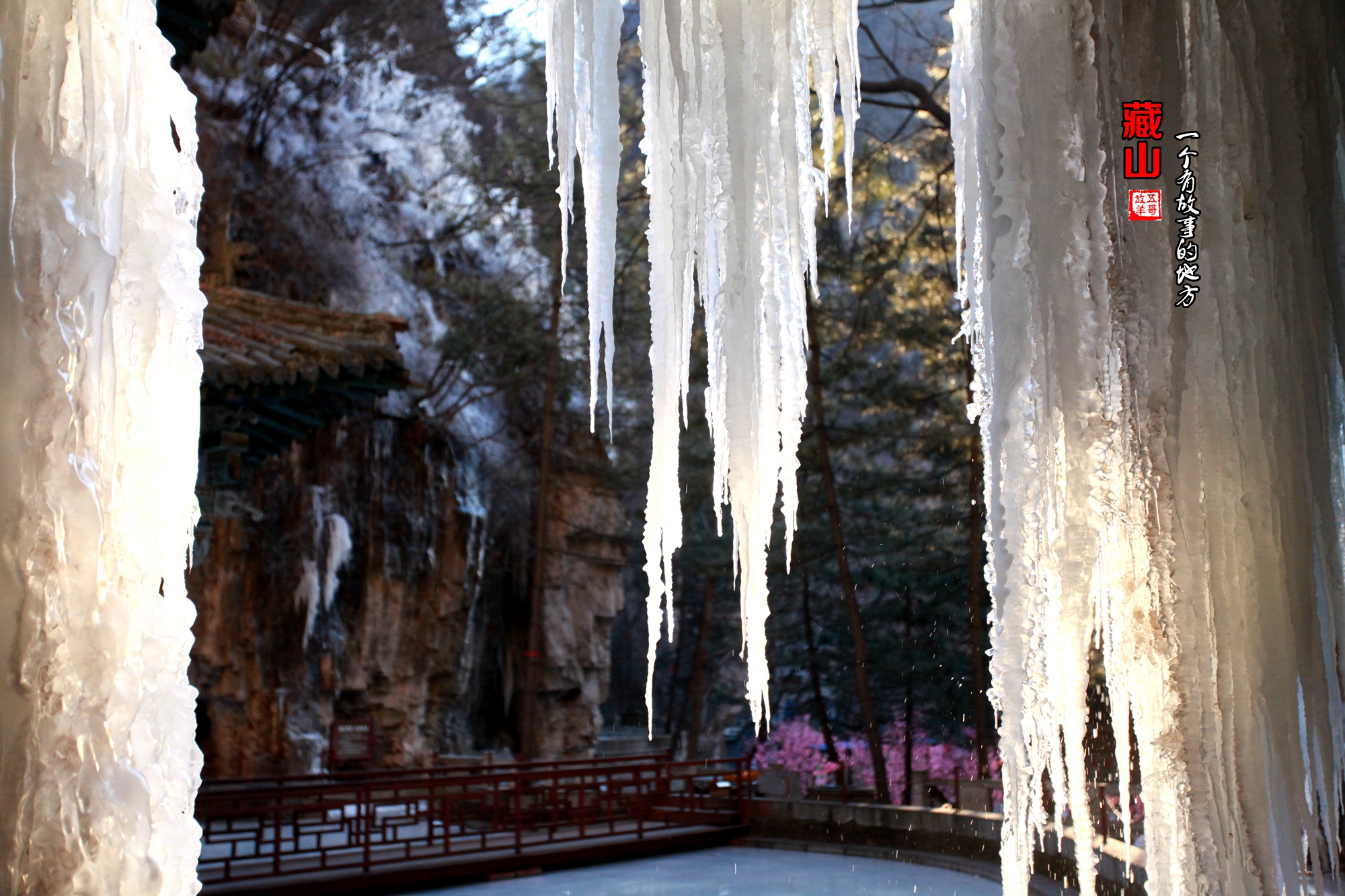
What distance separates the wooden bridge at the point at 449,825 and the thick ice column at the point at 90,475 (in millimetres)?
6146

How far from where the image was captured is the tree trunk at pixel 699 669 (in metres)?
15.4

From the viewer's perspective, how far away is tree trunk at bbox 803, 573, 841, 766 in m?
12.7

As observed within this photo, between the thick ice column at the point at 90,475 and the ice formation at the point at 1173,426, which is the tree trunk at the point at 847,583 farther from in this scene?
the thick ice column at the point at 90,475

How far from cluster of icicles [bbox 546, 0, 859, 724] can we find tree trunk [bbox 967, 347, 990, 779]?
9.32 metres

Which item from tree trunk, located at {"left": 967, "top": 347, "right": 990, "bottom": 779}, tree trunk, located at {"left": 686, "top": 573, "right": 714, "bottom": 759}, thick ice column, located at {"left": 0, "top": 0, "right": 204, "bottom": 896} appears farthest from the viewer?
tree trunk, located at {"left": 686, "top": 573, "right": 714, "bottom": 759}

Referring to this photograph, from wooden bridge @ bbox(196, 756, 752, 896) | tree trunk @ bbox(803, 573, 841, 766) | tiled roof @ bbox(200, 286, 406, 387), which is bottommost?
wooden bridge @ bbox(196, 756, 752, 896)

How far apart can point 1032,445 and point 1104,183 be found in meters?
0.35

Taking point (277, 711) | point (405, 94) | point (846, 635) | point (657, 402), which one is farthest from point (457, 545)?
point (657, 402)

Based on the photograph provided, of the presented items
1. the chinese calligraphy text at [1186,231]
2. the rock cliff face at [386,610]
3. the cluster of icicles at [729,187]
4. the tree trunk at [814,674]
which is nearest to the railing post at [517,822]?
the rock cliff face at [386,610]

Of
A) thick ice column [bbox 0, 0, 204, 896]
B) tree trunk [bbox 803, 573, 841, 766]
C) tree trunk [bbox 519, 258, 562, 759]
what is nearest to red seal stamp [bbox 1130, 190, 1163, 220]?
thick ice column [bbox 0, 0, 204, 896]

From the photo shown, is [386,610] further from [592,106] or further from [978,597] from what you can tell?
[592,106]

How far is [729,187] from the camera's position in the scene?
4.95ft

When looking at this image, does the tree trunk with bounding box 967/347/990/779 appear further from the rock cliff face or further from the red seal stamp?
the red seal stamp

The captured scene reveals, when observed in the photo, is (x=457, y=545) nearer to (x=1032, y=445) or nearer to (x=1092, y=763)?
(x=1092, y=763)
